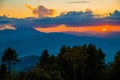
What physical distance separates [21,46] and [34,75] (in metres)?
42.1

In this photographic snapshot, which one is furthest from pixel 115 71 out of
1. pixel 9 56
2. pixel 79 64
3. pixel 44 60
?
pixel 9 56

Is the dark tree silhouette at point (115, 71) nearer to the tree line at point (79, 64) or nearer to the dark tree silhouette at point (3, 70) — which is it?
the tree line at point (79, 64)

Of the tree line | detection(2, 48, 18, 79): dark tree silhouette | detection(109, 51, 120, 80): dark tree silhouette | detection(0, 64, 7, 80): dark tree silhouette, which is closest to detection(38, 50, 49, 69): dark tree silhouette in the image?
the tree line

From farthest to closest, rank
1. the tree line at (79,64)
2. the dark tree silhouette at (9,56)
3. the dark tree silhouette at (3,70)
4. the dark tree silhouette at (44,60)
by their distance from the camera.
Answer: the dark tree silhouette at (9,56), the dark tree silhouette at (44,60), the tree line at (79,64), the dark tree silhouette at (3,70)

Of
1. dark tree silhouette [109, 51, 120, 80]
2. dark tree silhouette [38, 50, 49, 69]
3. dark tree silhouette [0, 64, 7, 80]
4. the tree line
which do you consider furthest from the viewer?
dark tree silhouette [38, 50, 49, 69]

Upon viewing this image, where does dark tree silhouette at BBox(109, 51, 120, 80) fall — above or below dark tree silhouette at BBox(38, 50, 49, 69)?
below

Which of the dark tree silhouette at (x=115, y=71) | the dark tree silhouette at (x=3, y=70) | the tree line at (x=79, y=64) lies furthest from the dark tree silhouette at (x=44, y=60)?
the dark tree silhouette at (x=115, y=71)

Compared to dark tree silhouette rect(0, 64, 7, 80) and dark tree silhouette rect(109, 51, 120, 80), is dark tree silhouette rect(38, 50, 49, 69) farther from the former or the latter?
dark tree silhouette rect(109, 51, 120, 80)

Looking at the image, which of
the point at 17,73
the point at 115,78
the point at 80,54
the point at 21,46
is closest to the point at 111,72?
the point at 115,78

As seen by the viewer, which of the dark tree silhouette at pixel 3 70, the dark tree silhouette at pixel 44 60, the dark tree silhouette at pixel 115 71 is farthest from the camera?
the dark tree silhouette at pixel 44 60

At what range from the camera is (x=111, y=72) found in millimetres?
35000

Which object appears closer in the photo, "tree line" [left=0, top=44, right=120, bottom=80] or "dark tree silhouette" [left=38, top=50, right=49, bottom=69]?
"tree line" [left=0, top=44, right=120, bottom=80]

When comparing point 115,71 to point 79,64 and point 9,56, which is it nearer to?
point 79,64

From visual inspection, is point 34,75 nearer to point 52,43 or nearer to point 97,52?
point 97,52
